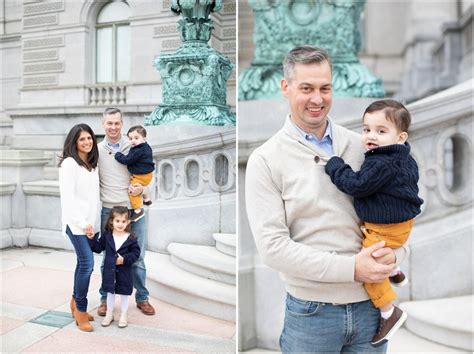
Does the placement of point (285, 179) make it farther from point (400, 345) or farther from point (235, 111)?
point (400, 345)

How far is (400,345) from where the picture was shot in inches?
93.5

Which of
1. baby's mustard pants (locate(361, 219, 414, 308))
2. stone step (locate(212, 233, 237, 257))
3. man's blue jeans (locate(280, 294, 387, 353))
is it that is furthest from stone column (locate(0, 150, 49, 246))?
baby's mustard pants (locate(361, 219, 414, 308))

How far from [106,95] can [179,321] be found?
3.53 ft

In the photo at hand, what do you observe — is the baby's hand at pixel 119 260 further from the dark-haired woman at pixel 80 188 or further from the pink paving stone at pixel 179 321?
the pink paving stone at pixel 179 321

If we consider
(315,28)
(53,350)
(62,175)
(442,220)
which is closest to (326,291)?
(62,175)

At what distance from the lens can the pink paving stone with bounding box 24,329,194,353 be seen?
1962mm

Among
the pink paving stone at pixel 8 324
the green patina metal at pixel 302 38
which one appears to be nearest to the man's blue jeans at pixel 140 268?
the pink paving stone at pixel 8 324

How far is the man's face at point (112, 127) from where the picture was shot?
6.12 feet

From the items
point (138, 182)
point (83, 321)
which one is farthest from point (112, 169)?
point (83, 321)

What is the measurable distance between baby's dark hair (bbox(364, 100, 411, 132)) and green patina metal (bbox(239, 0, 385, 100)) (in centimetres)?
146

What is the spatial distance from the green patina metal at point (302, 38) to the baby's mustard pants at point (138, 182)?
1208 mm

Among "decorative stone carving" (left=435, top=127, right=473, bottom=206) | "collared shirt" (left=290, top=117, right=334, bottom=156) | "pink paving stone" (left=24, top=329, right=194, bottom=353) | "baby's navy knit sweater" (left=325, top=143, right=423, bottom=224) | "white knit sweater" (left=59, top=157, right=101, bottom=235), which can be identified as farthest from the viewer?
"decorative stone carving" (left=435, top=127, right=473, bottom=206)

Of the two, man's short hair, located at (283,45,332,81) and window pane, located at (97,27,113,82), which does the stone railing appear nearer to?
window pane, located at (97,27,113,82)

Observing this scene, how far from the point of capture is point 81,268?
193cm
